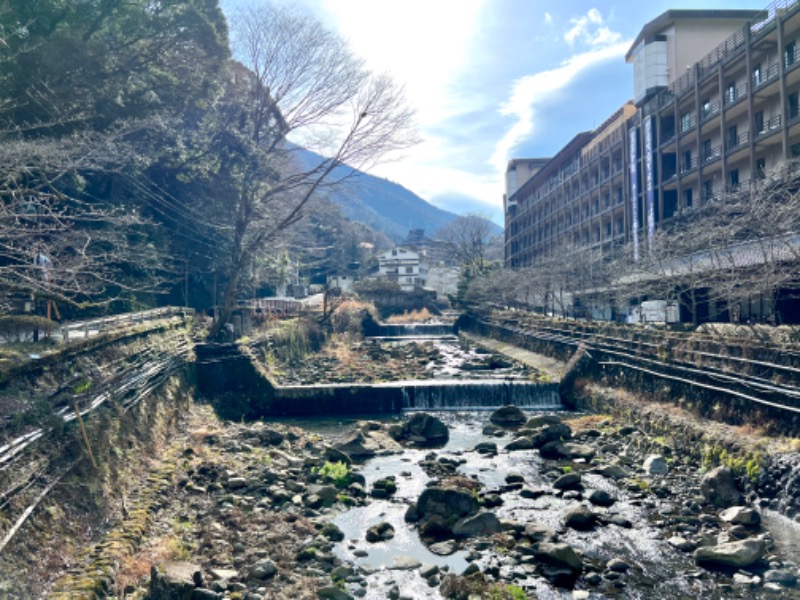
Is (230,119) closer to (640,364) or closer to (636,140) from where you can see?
(640,364)

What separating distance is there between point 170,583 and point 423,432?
388 inches

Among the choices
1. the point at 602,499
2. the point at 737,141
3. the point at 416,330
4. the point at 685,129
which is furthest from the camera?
the point at 416,330

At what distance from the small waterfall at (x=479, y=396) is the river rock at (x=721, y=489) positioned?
10.1 metres

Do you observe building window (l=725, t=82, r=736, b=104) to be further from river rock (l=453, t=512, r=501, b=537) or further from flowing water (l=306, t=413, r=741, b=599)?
river rock (l=453, t=512, r=501, b=537)

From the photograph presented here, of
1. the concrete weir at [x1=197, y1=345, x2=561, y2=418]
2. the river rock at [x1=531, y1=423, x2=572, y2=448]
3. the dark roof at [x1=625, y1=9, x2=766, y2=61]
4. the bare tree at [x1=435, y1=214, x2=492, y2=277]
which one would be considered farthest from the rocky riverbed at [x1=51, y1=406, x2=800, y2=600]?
the bare tree at [x1=435, y1=214, x2=492, y2=277]

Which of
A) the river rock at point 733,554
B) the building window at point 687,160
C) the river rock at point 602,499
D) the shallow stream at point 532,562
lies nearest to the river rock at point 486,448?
the shallow stream at point 532,562

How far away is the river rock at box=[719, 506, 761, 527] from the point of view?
858 cm

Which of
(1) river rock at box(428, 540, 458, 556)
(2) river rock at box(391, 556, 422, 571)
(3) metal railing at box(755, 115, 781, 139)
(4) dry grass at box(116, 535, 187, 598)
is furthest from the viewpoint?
(3) metal railing at box(755, 115, 781, 139)

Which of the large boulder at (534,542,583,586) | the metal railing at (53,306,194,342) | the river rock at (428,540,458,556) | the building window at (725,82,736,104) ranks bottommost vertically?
the river rock at (428,540,458,556)

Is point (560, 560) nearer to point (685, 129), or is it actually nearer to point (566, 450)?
point (566, 450)

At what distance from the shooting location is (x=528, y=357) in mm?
27828

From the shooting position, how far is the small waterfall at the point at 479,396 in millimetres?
20062

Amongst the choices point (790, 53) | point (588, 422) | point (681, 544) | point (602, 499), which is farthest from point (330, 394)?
point (790, 53)

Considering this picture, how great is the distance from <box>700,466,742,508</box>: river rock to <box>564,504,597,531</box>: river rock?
2181 millimetres
